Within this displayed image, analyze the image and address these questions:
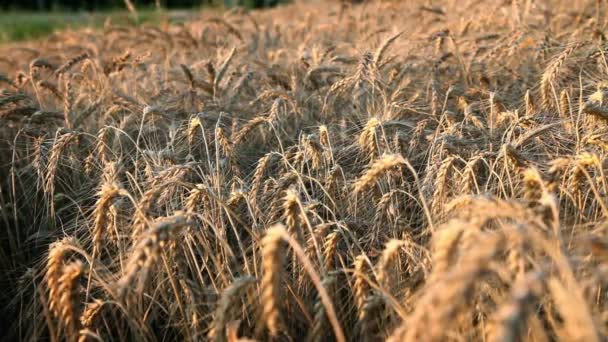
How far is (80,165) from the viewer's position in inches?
98.3

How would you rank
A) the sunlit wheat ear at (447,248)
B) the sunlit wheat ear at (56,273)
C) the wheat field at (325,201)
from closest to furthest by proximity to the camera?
the sunlit wheat ear at (447,248)
the wheat field at (325,201)
the sunlit wheat ear at (56,273)

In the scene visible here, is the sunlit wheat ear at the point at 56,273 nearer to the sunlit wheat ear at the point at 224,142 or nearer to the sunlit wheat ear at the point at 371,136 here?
the sunlit wheat ear at the point at 224,142

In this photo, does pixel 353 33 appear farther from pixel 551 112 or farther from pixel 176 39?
pixel 551 112

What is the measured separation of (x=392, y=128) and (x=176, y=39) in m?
2.93

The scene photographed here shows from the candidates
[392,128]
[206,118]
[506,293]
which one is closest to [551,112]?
[392,128]

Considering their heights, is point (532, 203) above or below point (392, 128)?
above

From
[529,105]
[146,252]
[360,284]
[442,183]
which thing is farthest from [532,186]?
[529,105]

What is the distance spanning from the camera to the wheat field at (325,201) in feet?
3.93

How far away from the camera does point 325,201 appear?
2135 mm

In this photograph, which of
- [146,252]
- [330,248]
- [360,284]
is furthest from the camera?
[330,248]

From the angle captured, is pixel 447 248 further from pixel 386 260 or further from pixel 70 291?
A: pixel 70 291

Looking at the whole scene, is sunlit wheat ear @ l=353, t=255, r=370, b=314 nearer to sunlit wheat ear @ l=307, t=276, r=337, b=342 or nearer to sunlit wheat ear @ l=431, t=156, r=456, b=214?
sunlit wheat ear @ l=307, t=276, r=337, b=342

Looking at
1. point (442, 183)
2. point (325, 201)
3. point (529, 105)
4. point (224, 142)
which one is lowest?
point (325, 201)

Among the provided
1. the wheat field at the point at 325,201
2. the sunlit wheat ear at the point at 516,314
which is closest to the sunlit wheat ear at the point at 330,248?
the wheat field at the point at 325,201
